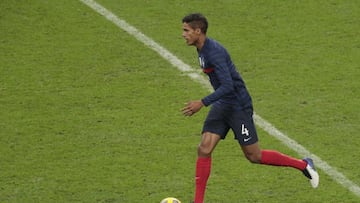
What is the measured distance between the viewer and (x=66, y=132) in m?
12.5

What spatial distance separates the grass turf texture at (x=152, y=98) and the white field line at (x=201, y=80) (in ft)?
0.31

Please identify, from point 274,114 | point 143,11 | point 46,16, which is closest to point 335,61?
point 274,114

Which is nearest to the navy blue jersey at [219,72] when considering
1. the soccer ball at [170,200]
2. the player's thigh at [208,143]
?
the player's thigh at [208,143]

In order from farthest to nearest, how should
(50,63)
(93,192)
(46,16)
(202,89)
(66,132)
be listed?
(46,16) < (50,63) < (202,89) < (66,132) < (93,192)

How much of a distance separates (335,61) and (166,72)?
235 centimetres

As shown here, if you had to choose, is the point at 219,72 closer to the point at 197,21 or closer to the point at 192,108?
the point at 192,108

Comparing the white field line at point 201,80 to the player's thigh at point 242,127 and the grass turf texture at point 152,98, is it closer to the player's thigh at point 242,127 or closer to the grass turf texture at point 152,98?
the grass turf texture at point 152,98

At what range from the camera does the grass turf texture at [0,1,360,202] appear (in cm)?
1103

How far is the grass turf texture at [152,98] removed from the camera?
11031 mm

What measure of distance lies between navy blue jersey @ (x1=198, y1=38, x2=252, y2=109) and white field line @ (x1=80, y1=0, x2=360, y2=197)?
156cm

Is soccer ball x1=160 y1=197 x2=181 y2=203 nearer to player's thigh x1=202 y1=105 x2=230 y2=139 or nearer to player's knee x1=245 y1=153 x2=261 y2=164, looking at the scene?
player's thigh x1=202 y1=105 x2=230 y2=139

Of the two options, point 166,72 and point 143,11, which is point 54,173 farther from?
point 143,11

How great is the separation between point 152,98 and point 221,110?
3205mm

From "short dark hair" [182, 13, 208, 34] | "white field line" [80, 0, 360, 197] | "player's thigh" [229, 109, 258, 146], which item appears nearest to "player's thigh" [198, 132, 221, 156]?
"player's thigh" [229, 109, 258, 146]
